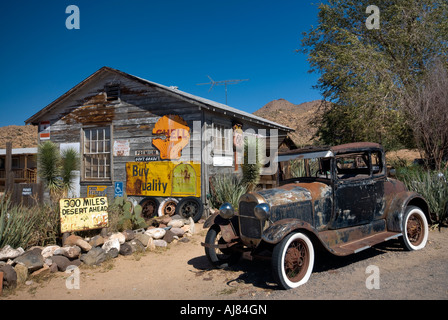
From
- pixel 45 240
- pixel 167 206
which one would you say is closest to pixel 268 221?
pixel 45 240

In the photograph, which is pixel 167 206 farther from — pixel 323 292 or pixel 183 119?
pixel 323 292

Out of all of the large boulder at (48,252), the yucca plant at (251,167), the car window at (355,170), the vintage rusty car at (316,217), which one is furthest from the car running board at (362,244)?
the yucca plant at (251,167)

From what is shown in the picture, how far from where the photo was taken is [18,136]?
155 feet

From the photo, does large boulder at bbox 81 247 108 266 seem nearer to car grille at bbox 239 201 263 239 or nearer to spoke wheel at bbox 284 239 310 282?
car grille at bbox 239 201 263 239

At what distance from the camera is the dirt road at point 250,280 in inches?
161

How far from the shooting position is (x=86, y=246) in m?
5.86

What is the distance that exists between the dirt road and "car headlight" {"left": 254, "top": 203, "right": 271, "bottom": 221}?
935 mm

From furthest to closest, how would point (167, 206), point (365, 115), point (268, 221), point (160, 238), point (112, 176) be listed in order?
point (365, 115) < point (112, 176) < point (167, 206) < point (160, 238) < point (268, 221)

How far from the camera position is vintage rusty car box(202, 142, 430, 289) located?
172 inches

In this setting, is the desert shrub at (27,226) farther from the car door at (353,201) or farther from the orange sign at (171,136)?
the car door at (353,201)

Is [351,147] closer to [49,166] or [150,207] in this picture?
[150,207]

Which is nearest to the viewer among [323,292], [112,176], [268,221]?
[323,292]

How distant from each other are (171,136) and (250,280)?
6.58 meters

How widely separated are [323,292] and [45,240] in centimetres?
527
